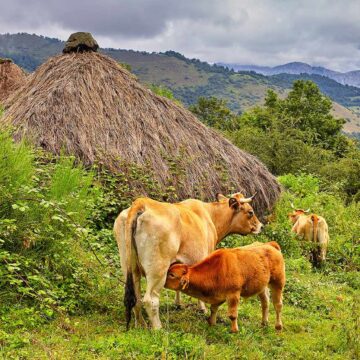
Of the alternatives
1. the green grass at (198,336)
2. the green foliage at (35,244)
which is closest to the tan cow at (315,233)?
the green grass at (198,336)

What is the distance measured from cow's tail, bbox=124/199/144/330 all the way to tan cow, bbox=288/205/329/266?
769 cm

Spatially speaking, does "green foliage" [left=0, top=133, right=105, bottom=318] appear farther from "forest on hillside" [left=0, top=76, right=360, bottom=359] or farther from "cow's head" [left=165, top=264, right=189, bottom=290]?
"cow's head" [left=165, top=264, right=189, bottom=290]

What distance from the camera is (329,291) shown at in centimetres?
937

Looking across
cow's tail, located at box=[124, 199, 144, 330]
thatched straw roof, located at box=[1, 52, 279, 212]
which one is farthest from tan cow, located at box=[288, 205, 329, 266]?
cow's tail, located at box=[124, 199, 144, 330]

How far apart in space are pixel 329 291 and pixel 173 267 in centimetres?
464

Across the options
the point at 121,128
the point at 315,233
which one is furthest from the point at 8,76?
the point at 315,233

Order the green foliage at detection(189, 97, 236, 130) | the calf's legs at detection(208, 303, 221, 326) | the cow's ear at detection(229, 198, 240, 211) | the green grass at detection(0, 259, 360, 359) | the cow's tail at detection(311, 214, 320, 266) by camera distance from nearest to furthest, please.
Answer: the green grass at detection(0, 259, 360, 359) → the calf's legs at detection(208, 303, 221, 326) → the cow's ear at detection(229, 198, 240, 211) → the cow's tail at detection(311, 214, 320, 266) → the green foliage at detection(189, 97, 236, 130)

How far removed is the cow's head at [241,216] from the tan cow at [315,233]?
4.55 m

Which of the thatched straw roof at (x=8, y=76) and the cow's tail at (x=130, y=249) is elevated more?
the thatched straw roof at (x=8, y=76)

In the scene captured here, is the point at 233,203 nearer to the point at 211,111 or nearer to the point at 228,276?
the point at 228,276

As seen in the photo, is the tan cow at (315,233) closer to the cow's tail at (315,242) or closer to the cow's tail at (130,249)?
the cow's tail at (315,242)

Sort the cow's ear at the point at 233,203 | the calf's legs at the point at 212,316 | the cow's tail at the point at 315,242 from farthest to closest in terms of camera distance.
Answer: the cow's tail at the point at 315,242
the cow's ear at the point at 233,203
the calf's legs at the point at 212,316

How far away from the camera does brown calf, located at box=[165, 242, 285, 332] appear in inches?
232

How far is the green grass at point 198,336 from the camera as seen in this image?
4.92 meters
